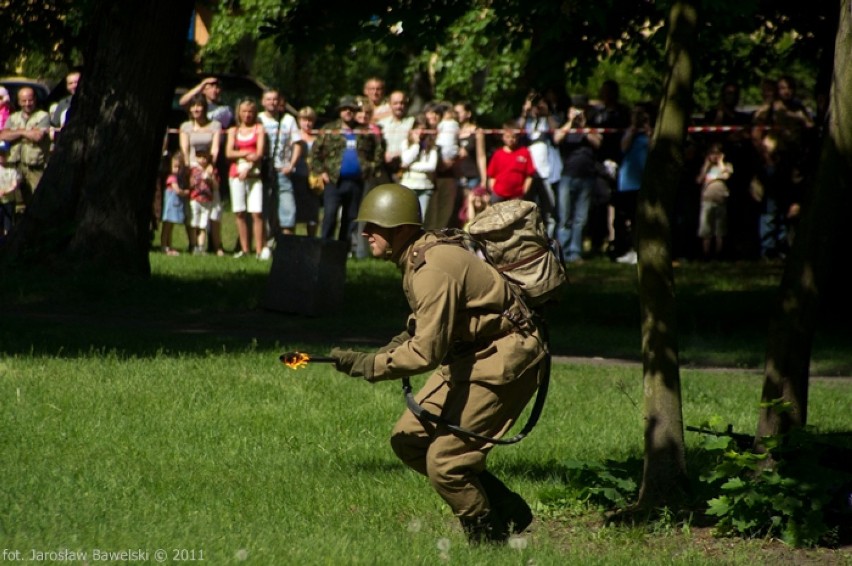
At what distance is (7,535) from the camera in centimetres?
614

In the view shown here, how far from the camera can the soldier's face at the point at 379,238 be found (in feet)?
21.2

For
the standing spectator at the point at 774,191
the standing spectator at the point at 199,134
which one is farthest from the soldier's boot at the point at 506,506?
the standing spectator at the point at 199,134

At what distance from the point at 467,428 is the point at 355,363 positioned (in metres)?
0.58

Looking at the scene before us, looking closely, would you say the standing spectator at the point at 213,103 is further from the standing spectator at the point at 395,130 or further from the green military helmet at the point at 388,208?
the green military helmet at the point at 388,208

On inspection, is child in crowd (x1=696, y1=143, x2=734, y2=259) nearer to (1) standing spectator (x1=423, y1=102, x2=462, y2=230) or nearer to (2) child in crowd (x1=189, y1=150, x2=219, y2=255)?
(1) standing spectator (x1=423, y1=102, x2=462, y2=230)

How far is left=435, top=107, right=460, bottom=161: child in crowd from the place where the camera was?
64.3 ft

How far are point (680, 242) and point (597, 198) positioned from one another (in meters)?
1.39

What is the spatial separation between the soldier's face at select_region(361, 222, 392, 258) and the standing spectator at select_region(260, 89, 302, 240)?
43.9 ft

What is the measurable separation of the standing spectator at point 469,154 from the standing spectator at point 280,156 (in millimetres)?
2148

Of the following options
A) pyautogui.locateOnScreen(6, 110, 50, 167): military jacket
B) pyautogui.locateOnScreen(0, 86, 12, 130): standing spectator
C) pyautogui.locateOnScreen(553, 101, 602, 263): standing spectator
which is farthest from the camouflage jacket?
pyautogui.locateOnScreen(0, 86, 12, 130): standing spectator

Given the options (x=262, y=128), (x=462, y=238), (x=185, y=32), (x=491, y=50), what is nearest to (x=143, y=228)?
(x=185, y=32)

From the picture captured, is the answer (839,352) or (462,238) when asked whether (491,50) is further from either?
(462,238)

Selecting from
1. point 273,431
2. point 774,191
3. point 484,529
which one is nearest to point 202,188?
point 774,191

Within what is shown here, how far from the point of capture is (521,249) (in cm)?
662
